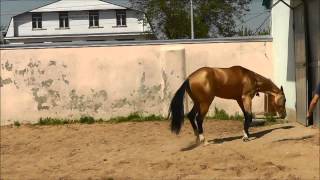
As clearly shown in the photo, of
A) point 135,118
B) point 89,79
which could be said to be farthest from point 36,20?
point 135,118

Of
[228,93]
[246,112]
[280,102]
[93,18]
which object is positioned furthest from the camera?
[93,18]

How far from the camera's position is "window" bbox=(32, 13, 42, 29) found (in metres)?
75.5

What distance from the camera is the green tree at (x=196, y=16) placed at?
160 ft

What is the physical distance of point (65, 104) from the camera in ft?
58.0

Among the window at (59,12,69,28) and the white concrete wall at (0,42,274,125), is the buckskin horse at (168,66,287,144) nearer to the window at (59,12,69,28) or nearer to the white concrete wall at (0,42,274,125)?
the white concrete wall at (0,42,274,125)

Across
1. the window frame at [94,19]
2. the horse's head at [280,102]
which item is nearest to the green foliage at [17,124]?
the horse's head at [280,102]

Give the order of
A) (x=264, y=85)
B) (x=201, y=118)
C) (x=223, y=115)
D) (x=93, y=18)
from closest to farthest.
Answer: (x=201, y=118) → (x=264, y=85) → (x=223, y=115) → (x=93, y=18)

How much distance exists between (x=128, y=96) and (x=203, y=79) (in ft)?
19.5

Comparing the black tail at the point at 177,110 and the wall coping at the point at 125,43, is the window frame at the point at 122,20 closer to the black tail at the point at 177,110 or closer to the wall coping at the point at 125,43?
the wall coping at the point at 125,43

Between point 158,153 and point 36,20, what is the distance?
221 ft

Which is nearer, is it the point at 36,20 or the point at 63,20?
the point at 63,20

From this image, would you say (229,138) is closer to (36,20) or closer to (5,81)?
(5,81)

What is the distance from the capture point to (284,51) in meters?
15.7

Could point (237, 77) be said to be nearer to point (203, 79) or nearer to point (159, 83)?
point (203, 79)
